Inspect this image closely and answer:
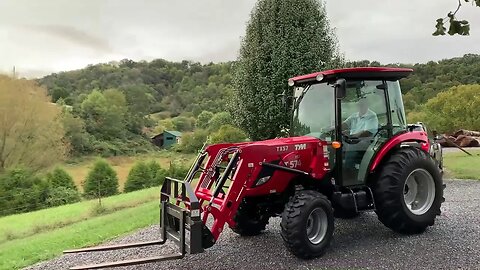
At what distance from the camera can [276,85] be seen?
15.3m

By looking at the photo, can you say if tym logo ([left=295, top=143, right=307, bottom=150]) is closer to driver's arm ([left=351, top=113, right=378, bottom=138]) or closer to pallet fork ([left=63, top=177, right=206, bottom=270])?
driver's arm ([left=351, top=113, right=378, bottom=138])

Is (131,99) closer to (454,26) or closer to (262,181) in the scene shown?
(262,181)

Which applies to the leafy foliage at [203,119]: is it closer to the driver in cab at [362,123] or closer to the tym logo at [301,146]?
the driver in cab at [362,123]

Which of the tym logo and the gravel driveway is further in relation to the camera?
the tym logo

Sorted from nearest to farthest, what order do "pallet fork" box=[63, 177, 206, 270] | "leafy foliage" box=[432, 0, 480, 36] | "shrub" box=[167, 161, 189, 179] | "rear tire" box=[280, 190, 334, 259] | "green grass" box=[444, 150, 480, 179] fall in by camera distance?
1. "leafy foliage" box=[432, 0, 480, 36]
2. "pallet fork" box=[63, 177, 206, 270]
3. "rear tire" box=[280, 190, 334, 259]
4. "green grass" box=[444, 150, 480, 179]
5. "shrub" box=[167, 161, 189, 179]

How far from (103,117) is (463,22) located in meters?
53.7

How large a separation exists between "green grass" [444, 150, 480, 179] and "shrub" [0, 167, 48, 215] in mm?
18920

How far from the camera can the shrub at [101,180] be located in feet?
86.0

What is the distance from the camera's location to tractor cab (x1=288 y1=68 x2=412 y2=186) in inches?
257

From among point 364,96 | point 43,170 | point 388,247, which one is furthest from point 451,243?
point 43,170

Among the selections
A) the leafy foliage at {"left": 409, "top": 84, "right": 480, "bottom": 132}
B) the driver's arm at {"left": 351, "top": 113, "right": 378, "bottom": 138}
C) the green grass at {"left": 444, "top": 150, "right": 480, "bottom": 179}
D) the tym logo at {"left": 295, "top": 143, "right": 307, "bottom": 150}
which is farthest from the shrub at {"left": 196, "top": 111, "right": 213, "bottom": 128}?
the tym logo at {"left": 295, "top": 143, "right": 307, "bottom": 150}

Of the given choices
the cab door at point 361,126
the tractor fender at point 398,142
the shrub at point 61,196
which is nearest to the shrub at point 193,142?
the shrub at point 61,196

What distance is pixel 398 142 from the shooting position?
692 centimetres

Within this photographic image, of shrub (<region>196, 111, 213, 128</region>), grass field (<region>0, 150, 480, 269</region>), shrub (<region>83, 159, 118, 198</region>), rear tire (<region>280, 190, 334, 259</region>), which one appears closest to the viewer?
rear tire (<region>280, 190, 334, 259</region>)
